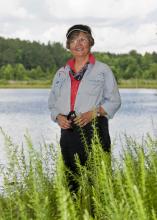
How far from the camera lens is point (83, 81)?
4816 millimetres

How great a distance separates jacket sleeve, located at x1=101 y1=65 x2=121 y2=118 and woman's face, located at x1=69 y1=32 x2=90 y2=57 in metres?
0.23

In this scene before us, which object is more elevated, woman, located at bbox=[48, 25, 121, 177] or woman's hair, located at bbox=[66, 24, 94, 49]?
woman's hair, located at bbox=[66, 24, 94, 49]

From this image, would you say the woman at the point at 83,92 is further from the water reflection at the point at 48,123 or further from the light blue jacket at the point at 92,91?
the water reflection at the point at 48,123

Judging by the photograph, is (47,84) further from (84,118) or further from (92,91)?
(84,118)

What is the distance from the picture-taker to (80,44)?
481 centimetres

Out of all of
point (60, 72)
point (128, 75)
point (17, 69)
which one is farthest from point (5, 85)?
point (60, 72)

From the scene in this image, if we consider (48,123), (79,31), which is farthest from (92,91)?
(48,123)

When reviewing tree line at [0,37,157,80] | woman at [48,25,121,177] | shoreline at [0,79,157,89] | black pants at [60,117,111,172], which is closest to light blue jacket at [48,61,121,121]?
woman at [48,25,121,177]

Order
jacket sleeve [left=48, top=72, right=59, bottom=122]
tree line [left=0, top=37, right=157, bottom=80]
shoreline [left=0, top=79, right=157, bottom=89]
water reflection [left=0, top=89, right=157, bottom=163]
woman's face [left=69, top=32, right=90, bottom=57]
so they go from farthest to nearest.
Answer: tree line [left=0, top=37, right=157, bottom=80]
shoreline [left=0, top=79, right=157, bottom=89]
water reflection [left=0, top=89, right=157, bottom=163]
jacket sleeve [left=48, top=72, right=59, bottom=122]
woman's face [left=69, top=32, right=90, bottom=57]

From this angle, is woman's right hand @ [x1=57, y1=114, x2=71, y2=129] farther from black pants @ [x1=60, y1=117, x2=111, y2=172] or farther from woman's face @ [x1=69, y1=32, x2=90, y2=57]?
woman's face @ [x1=69, y1=32, x2=90, y2=57]

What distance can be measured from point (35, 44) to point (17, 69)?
55.1ft

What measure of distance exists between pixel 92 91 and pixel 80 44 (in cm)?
39

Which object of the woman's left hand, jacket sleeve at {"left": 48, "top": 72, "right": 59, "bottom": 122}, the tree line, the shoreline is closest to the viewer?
the woman's left hand

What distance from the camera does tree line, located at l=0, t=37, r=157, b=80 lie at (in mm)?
97500
